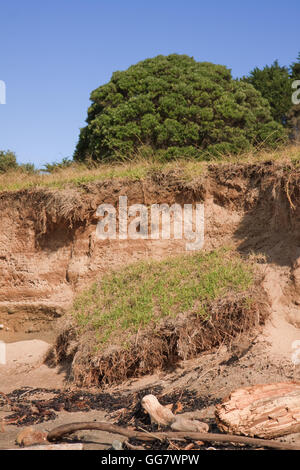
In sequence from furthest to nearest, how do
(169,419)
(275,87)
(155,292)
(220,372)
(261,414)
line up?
(275,87)
(155,292)
(220,372)
(169,419)
(261,414)

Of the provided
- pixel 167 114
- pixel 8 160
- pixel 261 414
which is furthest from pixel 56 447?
pixel 8 160

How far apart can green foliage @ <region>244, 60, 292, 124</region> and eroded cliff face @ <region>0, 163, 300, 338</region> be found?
14.9 metres

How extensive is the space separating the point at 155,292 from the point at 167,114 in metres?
8.85

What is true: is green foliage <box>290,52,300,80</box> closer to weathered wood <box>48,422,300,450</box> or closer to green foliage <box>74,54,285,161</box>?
green foliage <box>74,54,285,161</box>

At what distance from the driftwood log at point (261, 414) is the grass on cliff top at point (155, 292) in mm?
2191

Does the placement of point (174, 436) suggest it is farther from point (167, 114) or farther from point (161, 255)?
point (167, 114)

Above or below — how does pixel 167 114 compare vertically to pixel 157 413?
above

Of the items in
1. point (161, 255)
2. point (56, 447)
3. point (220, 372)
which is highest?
point (161, 255)

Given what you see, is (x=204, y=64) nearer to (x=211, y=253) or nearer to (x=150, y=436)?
(x=211, y=253)

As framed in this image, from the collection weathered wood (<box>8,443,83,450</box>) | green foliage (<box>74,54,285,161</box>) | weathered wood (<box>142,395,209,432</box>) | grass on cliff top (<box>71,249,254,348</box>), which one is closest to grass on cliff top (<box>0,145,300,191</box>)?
grass on cliff top (<box>71,249,254,348</box>)

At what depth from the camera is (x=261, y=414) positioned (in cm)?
399

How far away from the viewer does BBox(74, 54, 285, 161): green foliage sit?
1422 cm

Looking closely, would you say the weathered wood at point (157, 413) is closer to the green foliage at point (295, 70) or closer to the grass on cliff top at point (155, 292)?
the grass on cliff top at point (155, 292)

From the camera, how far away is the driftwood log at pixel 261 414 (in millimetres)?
3967
